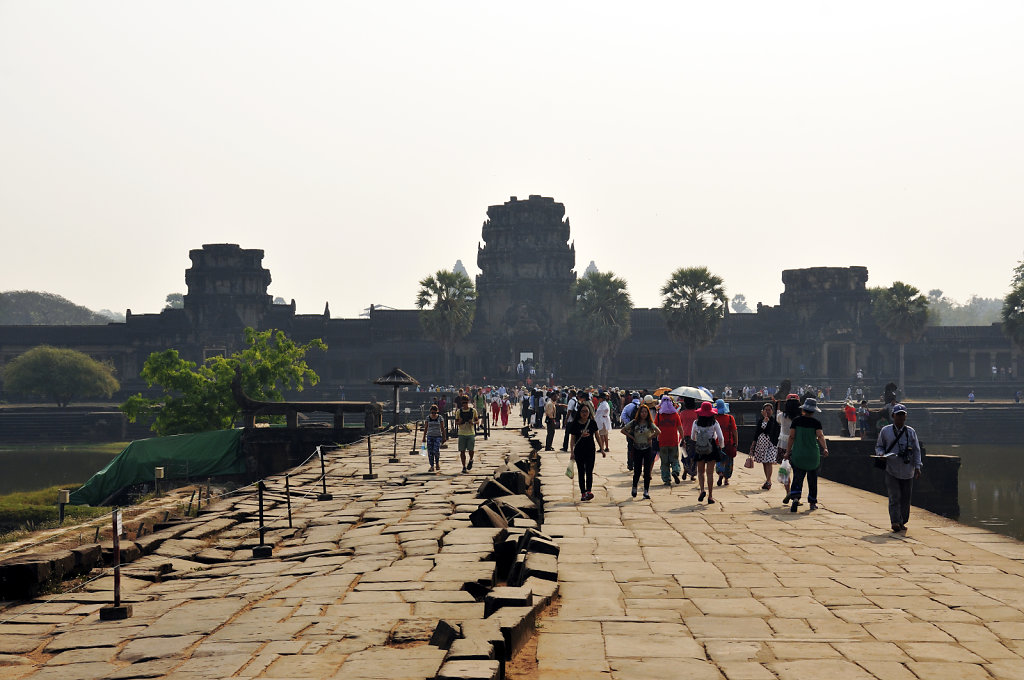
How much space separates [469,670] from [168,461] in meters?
24.1

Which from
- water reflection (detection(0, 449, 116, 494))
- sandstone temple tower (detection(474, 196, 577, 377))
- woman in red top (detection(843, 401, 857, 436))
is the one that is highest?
sandstone temple tower (detection(474, 196, 577, 377))

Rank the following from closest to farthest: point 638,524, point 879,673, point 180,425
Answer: point 879,673 < point 638,524 < point 180,425

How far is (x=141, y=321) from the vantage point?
71125mm

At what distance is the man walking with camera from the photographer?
11.2 m

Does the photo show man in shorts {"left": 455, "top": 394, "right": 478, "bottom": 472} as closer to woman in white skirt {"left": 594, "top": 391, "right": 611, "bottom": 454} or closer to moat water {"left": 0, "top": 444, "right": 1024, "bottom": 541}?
woman in white skirt {"left": 594, "top": 391, "right": 611, "bottom": 454}

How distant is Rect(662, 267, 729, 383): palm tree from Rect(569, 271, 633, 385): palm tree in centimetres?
413

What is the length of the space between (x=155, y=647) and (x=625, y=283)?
57.9 meters

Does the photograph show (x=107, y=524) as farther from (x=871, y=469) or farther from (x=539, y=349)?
(x=539, y=349)

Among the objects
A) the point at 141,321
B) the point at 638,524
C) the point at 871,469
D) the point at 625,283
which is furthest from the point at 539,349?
the point at 638,524

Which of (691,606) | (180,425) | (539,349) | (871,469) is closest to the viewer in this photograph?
(691,606)

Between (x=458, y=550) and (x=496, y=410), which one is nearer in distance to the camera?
(x=458, y=550)

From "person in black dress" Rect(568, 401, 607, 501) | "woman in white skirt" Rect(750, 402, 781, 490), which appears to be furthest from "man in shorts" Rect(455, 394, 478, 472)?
"woman in white skirt" Rect(750, 402, 781, 490)

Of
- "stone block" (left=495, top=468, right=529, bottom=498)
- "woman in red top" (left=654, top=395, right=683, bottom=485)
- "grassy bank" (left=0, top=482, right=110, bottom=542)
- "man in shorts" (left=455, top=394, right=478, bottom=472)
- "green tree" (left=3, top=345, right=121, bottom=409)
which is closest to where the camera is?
"woman in red top" (left=654, top=395, right=683, bottom=485)

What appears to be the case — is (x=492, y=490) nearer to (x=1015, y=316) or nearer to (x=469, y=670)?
(x=469, y=670)
